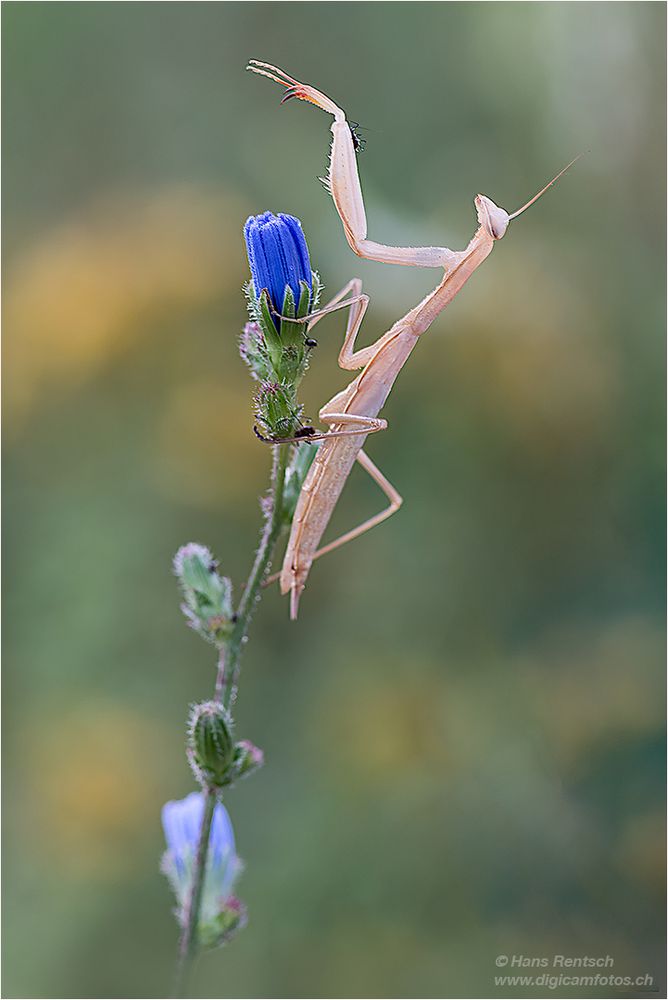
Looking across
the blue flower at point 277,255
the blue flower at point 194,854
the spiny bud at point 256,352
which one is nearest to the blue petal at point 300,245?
the blue flower at point 277,255

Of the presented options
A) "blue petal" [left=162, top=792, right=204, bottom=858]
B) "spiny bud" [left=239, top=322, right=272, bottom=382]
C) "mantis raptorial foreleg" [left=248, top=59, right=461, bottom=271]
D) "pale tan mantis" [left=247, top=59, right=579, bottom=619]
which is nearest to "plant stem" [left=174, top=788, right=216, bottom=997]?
"blue petal" [left=162, top=792, right=204, bottom=858]

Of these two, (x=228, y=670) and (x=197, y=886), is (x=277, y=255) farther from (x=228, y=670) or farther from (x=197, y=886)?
(x=197, y=886)

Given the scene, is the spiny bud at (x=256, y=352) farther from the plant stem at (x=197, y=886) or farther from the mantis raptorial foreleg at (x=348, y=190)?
the plant stem at (x=197, y=886)

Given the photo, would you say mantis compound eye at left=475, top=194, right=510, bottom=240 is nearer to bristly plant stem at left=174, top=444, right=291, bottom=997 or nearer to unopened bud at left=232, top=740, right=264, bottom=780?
bristly plant stem at left=174, top=444, right=291, bottom=997

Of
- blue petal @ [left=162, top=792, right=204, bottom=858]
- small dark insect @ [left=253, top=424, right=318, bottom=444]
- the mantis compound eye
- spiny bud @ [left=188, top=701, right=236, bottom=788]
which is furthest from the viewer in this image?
the mantis compound eye

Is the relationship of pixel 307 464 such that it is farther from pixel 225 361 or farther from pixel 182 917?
pixel 225 361

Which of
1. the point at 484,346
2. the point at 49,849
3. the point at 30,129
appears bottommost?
the point at 49,849

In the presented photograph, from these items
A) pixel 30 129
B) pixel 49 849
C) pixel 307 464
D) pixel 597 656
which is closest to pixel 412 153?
pixel 30 129
